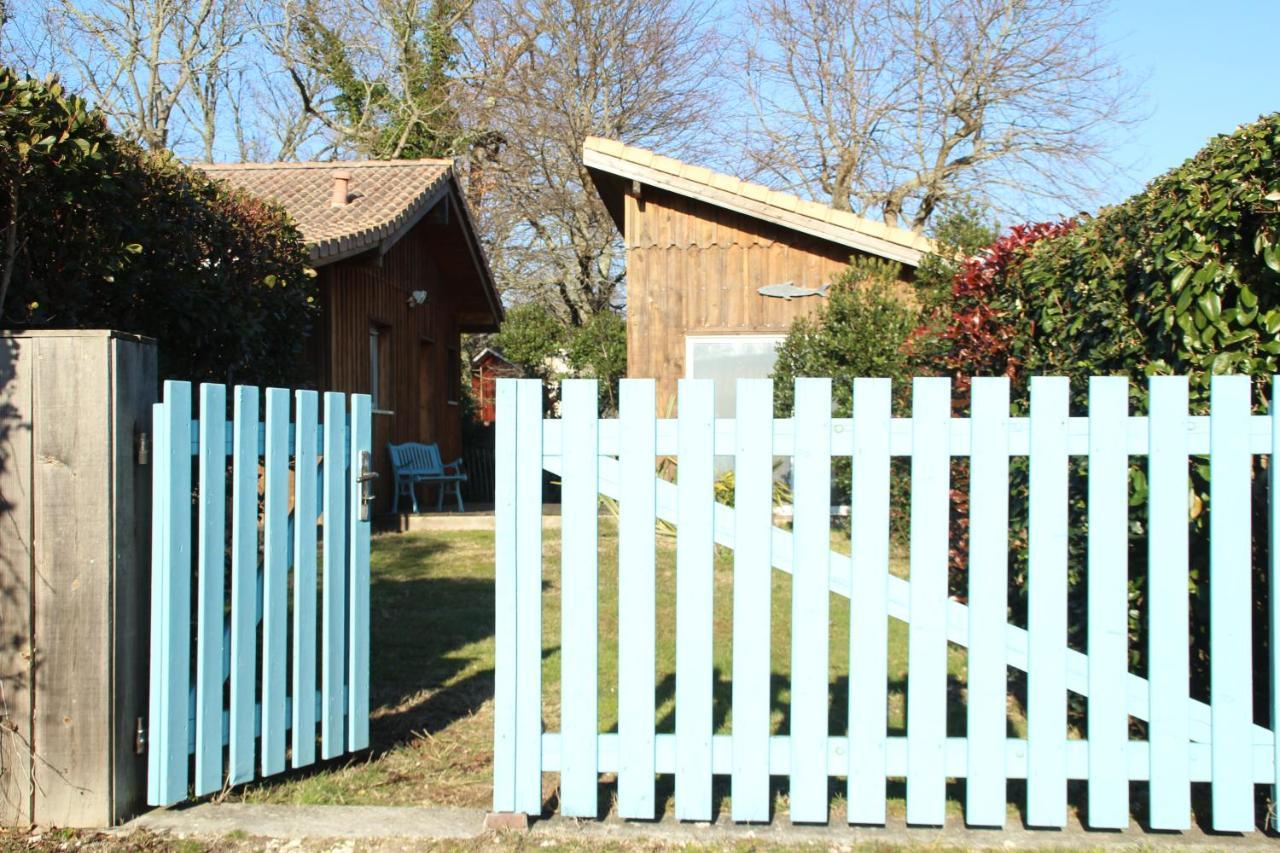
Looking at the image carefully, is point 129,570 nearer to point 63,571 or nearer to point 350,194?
point 63,571

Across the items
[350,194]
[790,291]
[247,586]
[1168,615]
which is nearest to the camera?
[1168,615]

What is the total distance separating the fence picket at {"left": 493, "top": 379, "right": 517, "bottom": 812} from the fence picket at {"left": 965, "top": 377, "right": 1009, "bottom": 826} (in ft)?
4.80

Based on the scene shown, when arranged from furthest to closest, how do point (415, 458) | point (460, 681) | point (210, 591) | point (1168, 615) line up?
point (415, 458) < point (460, 681) < point (210, 591) < point (1168, 615)

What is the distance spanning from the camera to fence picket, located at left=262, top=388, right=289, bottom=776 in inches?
142

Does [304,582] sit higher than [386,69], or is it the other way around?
[386,69]

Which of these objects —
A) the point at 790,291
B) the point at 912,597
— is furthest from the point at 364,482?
the point at 790,291

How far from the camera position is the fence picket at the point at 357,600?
3.93 metres

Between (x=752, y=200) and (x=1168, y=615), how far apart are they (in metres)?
8.85

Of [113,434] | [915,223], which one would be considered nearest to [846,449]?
[113,434]

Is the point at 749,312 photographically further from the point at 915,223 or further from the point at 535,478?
the point at 915,223

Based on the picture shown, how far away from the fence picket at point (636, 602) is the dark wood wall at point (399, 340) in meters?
8.64

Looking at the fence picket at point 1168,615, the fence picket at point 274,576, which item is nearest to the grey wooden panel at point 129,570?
the fence picket at point 274,576

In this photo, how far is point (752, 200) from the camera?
37.7 ft

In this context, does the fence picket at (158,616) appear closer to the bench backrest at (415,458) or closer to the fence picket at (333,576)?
the fence picket at (333,576)
